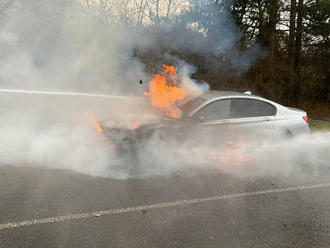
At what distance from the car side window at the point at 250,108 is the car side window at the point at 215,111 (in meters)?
0.14

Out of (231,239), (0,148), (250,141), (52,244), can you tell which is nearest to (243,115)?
(250,141)

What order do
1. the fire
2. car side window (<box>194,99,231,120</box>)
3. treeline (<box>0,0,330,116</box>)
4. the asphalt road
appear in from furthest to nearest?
treeline (<box>0,0,330,116</box>) < the fire < car side window (<box>194,99,231,120</box>) < the asphalt road

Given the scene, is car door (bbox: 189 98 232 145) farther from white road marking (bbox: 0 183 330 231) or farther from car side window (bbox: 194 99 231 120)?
white road marking (bbox: 0 183 330 231)

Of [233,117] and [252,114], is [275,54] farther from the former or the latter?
[233,117]

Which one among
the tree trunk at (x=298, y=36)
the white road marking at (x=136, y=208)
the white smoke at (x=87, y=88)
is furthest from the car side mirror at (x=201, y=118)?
the tree trunk at (x=298, y=36)

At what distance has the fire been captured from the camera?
5.73 metres

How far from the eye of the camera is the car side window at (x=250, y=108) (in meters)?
5.58

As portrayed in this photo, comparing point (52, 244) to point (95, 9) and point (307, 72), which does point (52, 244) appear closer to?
point (95, 9)

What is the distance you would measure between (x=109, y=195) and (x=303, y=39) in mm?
15019

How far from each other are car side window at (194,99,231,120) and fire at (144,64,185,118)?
509mm

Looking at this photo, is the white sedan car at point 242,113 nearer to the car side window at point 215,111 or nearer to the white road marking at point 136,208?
the car side window at point 215,111

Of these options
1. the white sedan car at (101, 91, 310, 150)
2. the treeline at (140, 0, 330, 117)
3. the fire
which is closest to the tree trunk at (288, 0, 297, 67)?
the treeline at (140, 0, 330, 117)

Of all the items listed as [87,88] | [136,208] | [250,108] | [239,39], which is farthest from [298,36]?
[136,208]

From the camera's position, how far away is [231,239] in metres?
3.01
